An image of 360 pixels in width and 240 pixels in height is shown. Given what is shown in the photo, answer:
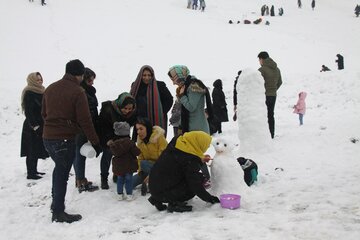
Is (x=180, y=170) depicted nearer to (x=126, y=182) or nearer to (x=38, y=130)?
(x=126, y=182)

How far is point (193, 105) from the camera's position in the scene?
630 cm

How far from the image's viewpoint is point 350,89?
53.2 feet

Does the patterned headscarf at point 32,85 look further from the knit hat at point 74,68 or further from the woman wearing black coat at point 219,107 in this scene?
the woman wearing black coat at point 219,107

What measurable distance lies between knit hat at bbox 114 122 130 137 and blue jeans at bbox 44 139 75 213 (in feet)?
2.41

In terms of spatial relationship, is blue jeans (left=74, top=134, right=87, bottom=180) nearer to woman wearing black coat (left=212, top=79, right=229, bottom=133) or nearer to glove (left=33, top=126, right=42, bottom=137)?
glove (left=33, top=126, right=42, bottom=137)

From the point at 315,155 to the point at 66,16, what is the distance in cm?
2827

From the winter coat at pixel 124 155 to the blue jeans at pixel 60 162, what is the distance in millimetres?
677

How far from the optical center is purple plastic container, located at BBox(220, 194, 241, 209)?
4.95 meters

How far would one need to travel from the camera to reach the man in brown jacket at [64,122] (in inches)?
204

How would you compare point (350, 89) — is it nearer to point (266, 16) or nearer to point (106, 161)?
point (106, 161)

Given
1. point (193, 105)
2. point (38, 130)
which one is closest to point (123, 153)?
point (193, 105)

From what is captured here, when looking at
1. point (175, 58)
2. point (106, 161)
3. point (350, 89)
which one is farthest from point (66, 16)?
point (106, 161)

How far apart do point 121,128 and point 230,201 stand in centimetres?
199

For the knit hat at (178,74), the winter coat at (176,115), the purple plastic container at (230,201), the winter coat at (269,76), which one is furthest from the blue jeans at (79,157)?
the winter coat at (269,76)
